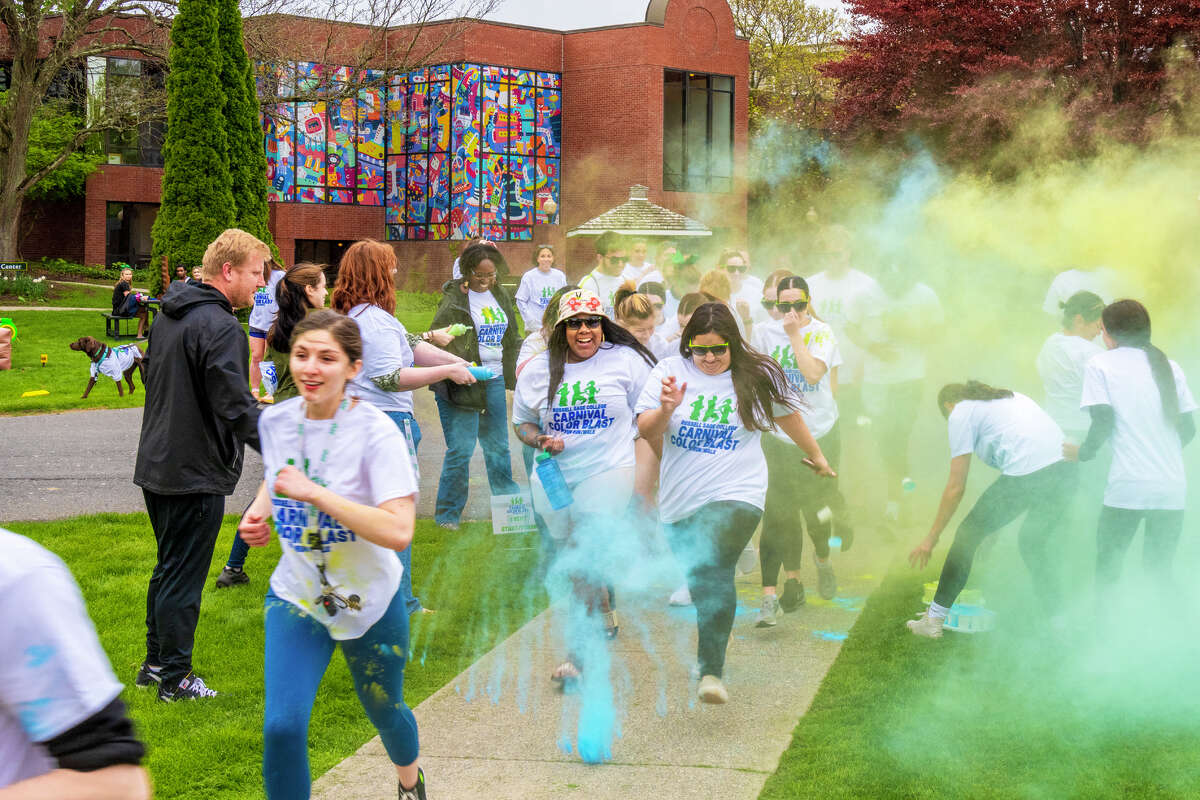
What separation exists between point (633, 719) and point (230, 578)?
3025 mm

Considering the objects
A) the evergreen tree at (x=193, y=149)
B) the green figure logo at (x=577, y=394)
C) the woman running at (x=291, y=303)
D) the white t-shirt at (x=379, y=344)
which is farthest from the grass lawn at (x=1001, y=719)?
the evergreen tree at (x=193, y=149)

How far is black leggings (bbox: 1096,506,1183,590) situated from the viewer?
5593 mm

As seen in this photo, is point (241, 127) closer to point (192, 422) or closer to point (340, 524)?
point (192, 422)

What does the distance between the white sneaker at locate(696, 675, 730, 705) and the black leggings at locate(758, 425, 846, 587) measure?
1429mm

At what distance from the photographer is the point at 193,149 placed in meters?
24.1

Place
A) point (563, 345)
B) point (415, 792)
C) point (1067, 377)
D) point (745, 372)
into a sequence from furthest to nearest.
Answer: point (1067, 377), point (563, 345), point (745, 372), point (415, 792)

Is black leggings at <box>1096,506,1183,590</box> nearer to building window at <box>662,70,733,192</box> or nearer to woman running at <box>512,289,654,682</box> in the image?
woman running at <box>512,289,654,682</box>

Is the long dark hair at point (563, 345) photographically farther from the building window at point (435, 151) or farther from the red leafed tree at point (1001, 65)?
the building window at point (435, 151)

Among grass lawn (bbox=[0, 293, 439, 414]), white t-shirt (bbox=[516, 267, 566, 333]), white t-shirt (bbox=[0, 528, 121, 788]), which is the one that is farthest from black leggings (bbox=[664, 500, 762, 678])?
grass lawn (bbox=[0, 293, 439, 414])

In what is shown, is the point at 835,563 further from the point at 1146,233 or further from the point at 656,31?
the point at 656,31

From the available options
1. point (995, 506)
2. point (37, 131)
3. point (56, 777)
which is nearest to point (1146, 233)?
point (995, 506)

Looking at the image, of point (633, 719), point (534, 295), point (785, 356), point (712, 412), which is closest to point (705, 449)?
point (712, 412)

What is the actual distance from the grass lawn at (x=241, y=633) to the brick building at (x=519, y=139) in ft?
86.0

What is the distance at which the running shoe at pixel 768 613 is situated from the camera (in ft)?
20.3
